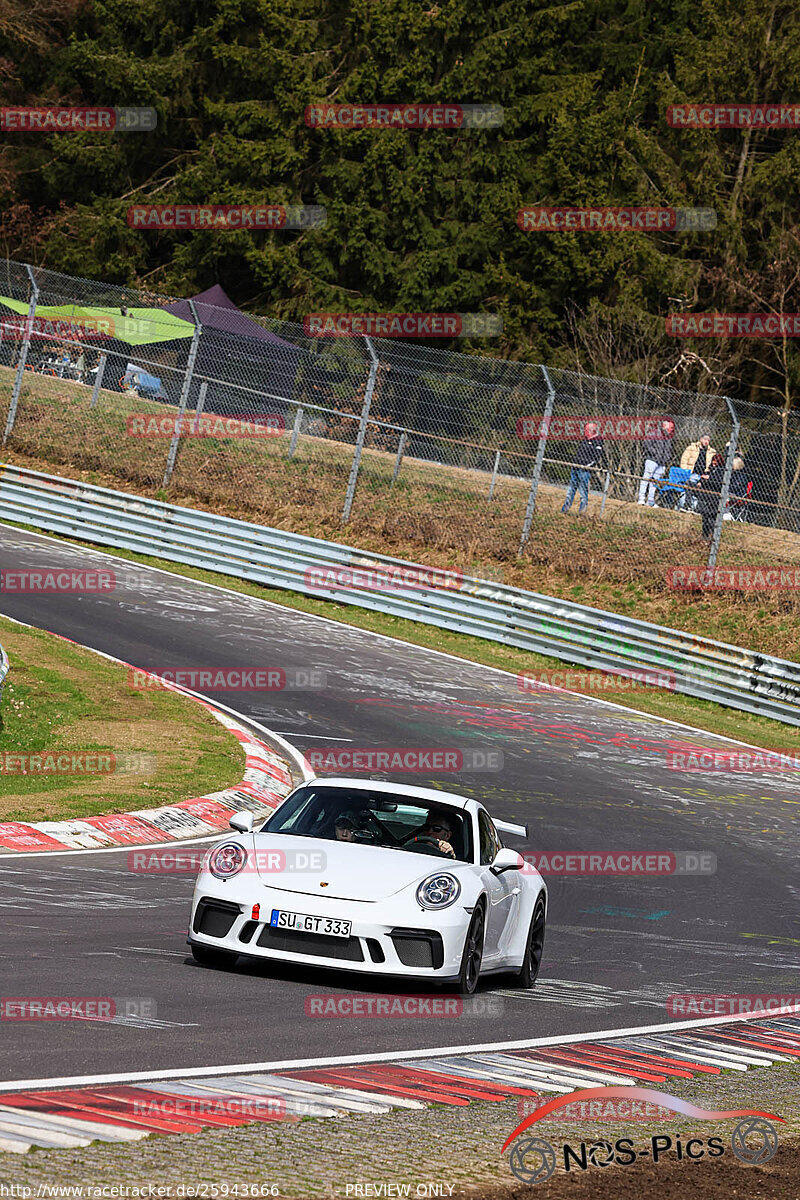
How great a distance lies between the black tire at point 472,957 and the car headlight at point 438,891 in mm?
187

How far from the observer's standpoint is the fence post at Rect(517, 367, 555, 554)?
25625 millimetres

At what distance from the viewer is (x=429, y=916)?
319 inches

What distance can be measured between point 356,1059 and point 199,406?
21.8m

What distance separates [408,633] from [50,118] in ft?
119

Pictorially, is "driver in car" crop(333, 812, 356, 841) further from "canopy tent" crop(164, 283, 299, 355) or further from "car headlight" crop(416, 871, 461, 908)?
"canopy tent" crop(164, 283, 299, 355)

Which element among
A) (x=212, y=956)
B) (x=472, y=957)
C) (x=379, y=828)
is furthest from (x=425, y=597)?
(x=212, y=956)

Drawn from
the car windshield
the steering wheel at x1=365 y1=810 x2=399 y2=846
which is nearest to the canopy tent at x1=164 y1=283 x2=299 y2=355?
the car windshield

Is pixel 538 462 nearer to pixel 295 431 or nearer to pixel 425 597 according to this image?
pixel 425 597

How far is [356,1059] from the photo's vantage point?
6668mm

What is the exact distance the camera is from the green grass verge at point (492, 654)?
22516 millimetres

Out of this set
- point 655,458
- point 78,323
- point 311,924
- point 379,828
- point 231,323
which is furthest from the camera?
point 231,323

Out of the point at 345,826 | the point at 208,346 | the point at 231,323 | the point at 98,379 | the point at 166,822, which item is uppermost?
the point at 231,323

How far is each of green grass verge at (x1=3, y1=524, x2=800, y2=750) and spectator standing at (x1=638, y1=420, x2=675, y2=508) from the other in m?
3.54

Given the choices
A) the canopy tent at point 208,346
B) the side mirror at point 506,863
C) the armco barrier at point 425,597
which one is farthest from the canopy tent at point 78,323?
the side mirror at point 506,863
